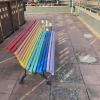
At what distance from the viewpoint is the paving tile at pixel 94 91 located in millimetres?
3436

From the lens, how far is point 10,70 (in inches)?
181

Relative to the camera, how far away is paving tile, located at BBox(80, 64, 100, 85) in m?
4.03

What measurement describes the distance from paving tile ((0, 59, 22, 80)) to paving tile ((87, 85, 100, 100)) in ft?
5.86

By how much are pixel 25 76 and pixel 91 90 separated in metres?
1.53

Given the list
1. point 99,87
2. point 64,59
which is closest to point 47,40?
point 64,59

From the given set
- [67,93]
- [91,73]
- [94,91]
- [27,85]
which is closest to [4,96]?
[27,85]

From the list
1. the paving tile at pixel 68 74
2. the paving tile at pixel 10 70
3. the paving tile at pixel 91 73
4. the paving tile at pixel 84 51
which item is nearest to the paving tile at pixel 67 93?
the paving tile at pixel 68 74

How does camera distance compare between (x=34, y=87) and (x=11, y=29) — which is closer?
(x=34, y=87)

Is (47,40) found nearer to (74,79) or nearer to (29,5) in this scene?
(74,79)

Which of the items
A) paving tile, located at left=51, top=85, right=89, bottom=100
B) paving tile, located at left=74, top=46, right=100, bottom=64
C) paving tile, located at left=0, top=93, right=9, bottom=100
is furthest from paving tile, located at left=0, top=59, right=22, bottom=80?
paving tile, located at left=74, top=46, right=100, bottom=64

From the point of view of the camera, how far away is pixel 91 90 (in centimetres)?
367

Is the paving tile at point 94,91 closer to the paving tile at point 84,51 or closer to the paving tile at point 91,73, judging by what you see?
the paving tile at point 91,73

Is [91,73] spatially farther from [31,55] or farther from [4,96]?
[4,96]

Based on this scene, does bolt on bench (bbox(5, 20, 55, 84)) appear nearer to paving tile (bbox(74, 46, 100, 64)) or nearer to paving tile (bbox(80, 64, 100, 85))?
paving tile (bbox(80, 64, 100, 85))
